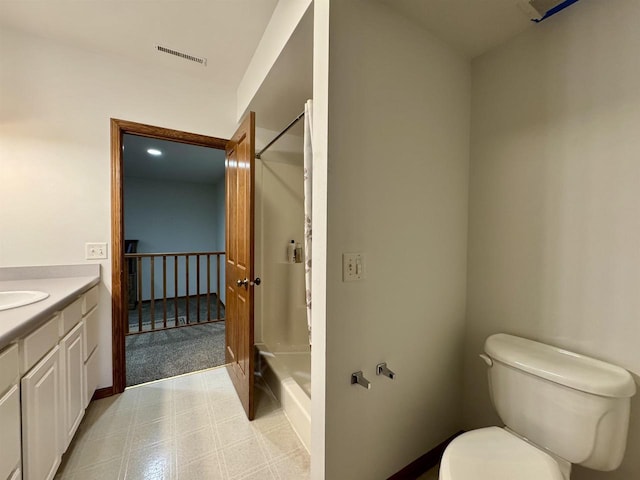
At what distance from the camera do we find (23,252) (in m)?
1.70

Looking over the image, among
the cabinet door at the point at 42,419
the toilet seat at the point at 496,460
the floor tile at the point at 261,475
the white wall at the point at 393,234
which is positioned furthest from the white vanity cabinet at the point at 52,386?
the toilet seat at the point at 496,460

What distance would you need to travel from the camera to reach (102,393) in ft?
6.27

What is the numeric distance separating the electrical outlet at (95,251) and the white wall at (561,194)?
2521 mm

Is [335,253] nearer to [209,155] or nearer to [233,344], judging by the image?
[233,344]

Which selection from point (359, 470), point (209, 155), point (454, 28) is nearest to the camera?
point (359, 470)

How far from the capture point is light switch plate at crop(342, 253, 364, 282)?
1058mm

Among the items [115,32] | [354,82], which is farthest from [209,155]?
[354,82]

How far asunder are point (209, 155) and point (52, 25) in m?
1.99

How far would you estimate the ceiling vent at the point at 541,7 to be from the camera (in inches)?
41.8

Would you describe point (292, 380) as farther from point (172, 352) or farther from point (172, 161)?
point (172, 161)

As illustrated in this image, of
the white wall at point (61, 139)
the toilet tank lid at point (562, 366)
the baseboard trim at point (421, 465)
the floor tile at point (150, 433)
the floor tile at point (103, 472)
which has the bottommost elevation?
the floor tile at point (150, 433)

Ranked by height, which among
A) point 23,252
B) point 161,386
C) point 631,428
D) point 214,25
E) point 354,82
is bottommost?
point 161,386

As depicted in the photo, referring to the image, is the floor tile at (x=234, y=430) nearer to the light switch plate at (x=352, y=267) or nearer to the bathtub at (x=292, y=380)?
the bathtub at (x=292, y=380)

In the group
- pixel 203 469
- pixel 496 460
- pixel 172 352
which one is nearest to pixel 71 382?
pixel 203 469
